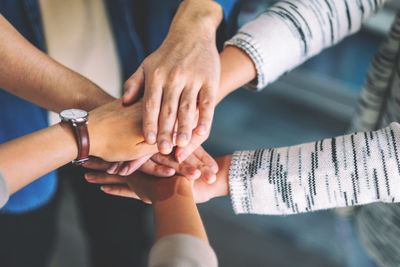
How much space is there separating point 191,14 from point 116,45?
0.20 meters

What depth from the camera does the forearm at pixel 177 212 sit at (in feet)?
1.75

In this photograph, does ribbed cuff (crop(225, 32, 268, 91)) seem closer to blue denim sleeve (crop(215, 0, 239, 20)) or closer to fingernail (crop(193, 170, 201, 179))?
blue denim sleeve (crop(215, 0, 239, 20))

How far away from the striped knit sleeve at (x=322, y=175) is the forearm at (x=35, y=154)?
27 cm

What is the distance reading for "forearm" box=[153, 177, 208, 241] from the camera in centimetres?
53

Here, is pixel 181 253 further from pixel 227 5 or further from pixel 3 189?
pixel 227 5

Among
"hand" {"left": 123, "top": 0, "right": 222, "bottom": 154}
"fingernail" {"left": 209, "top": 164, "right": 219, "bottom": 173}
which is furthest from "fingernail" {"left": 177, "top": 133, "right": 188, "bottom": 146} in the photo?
"fingernail" {"left": 209, "top": 164, "right": 219, "bottom": 173}

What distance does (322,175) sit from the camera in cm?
61

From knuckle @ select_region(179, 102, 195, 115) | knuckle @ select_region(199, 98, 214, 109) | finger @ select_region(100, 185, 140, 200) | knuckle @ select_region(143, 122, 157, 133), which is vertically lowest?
finger @ select_region(100, 185, 140, 200)

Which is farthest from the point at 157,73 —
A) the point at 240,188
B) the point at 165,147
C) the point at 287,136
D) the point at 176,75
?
the point at 287,136

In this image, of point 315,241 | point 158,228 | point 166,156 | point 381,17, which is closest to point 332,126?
point 381,17

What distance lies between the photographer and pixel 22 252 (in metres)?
0.98

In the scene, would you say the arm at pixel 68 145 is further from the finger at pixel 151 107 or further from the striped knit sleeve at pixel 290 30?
the striped knit sleeve at pixel 290 30

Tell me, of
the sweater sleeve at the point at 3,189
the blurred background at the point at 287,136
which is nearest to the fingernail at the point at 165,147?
the sweater sleeve at the point at 3,189

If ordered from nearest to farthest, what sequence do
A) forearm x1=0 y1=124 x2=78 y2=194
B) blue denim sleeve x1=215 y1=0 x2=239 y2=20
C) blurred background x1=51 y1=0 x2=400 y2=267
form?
1. forearm x1=0 y1=124 x2=78 y2=194
2. blue denim sleeve x1=215 y1=0 x2=239 y2=20
3. blurred background x1=51 y1=0 x2=400 y2=267
